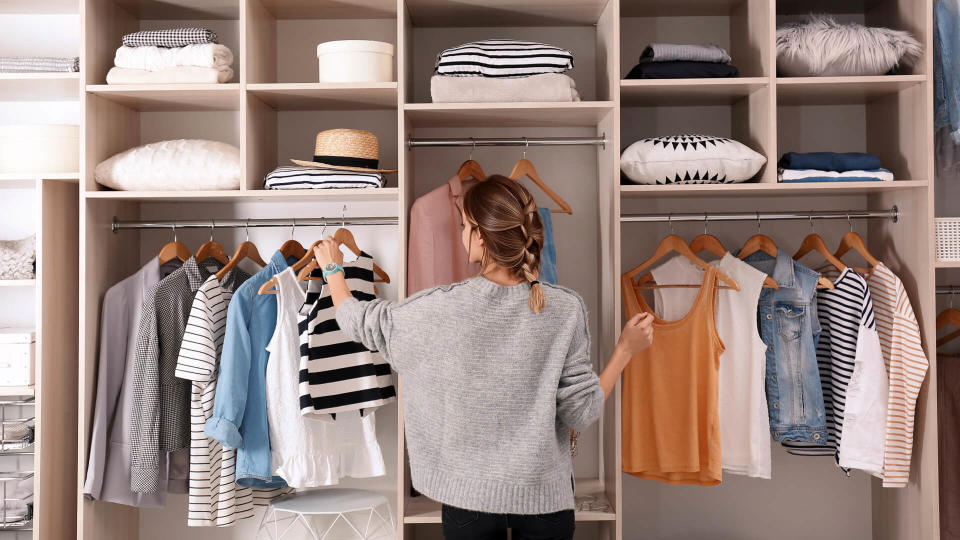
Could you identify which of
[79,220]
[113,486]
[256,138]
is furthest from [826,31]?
[113,486]

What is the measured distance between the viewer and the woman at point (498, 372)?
1.72 m

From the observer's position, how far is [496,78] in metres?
2.40

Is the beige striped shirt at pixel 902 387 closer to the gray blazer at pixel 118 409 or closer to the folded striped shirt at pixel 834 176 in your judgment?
the folded striped shirt at pixel 834 176

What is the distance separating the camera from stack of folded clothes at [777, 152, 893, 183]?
2.40 meters

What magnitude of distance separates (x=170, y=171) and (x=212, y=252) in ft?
1.21

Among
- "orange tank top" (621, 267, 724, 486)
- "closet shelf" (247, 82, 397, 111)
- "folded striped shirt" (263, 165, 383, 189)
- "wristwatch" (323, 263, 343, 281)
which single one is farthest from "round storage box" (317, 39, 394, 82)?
"orange tank top" (621, 267, 724, 486)

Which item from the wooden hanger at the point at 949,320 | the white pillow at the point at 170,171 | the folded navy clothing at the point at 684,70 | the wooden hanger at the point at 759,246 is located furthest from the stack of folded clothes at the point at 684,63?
the white pillow at the point at 170,171

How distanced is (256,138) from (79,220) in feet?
2.20

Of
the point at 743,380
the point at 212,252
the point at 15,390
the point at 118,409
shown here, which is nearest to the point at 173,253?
the point at 212,252

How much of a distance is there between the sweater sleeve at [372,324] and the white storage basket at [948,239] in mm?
1759

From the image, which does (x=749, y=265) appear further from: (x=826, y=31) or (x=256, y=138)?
(x=256, y=138)

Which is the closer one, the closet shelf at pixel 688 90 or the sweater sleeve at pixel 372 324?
the sweater sleeve at pixel 372 324

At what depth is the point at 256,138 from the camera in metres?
2.57

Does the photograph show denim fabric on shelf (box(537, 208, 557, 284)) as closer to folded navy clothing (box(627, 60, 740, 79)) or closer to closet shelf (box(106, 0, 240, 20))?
folded navy clothing (box(627, 60, 740, 79))
